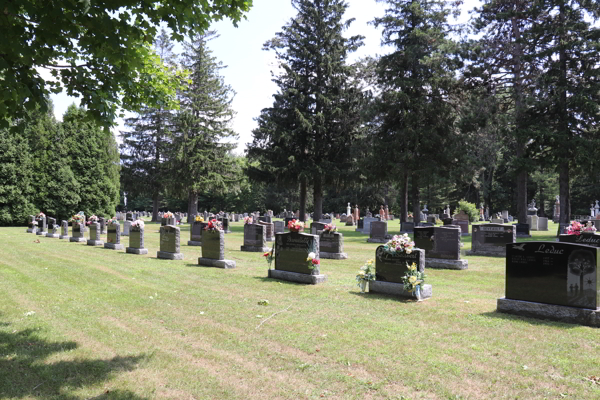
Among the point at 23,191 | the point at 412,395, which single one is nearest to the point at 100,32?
the point at 412,395

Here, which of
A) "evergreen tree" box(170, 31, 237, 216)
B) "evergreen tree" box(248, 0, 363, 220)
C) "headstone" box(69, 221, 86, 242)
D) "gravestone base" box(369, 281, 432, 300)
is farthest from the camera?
"evergreen tree" box(170, 31, 237, 216)

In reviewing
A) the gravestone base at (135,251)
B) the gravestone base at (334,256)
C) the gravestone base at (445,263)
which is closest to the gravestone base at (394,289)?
the gravestone base at (445,263)

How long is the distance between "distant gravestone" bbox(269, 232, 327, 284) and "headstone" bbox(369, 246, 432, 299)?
1.67m

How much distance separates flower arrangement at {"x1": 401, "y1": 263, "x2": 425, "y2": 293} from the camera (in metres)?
8.12

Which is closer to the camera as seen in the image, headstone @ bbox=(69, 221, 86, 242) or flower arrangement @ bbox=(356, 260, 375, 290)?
flower arrangement @ bbox=(356, 260, 375, 290)

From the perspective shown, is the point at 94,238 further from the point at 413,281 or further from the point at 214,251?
the point at 413,281

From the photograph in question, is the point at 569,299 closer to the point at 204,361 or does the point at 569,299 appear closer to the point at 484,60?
the point at 204,361

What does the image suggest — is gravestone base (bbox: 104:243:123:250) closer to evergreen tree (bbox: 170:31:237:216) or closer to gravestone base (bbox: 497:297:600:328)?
gravestone base (bbox: 497:297:600:328)

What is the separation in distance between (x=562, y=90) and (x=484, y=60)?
5142mm

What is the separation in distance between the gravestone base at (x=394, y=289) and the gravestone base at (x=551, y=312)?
54.8 inches

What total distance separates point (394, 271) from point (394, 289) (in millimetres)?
372

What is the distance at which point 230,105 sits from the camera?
43.1 m

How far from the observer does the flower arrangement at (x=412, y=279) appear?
8.12 metres

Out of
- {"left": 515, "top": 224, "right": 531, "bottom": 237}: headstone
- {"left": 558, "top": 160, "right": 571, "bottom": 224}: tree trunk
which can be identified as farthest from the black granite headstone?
{"left": 558, "top": 160, "right": 571, "bottom": 224}: tree trunk
